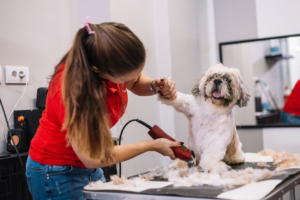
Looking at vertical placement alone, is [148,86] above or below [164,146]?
above

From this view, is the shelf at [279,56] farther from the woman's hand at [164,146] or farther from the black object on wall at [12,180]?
the black object on wall at [12,180]

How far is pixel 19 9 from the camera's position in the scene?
1.67 meters

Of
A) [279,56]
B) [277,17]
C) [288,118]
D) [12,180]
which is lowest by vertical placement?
[12,180]

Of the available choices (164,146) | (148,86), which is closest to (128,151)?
(164,146)

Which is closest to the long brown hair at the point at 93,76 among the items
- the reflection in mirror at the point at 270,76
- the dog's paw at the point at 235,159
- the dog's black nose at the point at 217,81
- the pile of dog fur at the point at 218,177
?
the pile of dog fur at the point at 218,177

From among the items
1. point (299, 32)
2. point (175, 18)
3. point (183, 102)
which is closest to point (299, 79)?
point (299, 32)

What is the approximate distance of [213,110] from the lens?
1.29 meters

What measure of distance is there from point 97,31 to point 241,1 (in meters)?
2.24

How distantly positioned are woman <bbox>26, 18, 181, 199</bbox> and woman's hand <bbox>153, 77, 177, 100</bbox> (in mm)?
267

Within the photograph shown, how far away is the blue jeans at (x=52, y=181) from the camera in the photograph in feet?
3.49

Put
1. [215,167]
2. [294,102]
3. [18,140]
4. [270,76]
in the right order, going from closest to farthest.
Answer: [215,167], [18,140], [294,102], [270,76]

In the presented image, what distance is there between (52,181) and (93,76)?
442 millimetres

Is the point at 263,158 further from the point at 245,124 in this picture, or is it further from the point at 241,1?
the point at 241,1

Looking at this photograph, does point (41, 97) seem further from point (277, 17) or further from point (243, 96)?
point (277, 17)
